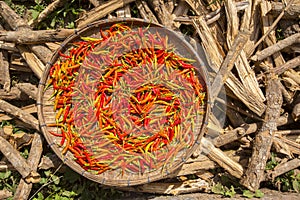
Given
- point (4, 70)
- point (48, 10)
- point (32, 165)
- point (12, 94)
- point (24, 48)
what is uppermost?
point (48, 10)

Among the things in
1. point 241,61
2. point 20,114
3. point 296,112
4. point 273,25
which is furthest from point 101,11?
point 296,112

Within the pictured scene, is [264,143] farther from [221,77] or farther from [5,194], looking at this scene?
[5,194]

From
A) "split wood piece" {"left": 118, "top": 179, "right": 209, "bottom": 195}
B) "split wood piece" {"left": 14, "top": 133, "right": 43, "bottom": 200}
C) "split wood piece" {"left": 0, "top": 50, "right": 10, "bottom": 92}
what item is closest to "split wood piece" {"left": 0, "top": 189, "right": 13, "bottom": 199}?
"split wood piece" {"left": 14, "top": 133, "right": 43, "bottom": 200}

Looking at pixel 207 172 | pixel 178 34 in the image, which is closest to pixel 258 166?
pixel 207 172

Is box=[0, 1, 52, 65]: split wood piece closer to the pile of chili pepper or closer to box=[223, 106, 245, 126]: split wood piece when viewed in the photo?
the pile of chili pepper

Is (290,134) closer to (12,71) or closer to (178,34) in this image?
(178,34)
